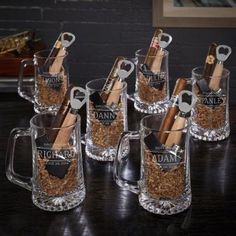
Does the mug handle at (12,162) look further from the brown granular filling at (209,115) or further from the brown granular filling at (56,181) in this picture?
the brown granular filling at (209,115)

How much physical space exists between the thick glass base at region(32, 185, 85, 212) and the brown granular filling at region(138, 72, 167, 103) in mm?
556

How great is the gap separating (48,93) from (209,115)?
469 mm

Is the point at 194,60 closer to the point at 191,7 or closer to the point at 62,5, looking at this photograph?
the point at 191,7

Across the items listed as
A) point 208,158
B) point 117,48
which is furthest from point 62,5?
point 208,158

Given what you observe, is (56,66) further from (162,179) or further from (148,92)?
(162,179)

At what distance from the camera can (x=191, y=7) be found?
2574mm

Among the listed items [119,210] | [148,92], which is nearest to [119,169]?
[119,210]

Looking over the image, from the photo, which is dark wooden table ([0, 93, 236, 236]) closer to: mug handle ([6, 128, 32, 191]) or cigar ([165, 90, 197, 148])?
mug handle ([6, 128, 32, 191])

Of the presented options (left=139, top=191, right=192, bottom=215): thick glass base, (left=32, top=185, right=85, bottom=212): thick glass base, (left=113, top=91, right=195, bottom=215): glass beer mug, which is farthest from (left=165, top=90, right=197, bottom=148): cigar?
(left=32, top=185, right=85, bottom=212): thick glass base

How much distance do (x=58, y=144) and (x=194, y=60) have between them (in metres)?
1.61

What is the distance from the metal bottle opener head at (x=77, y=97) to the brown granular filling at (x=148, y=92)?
1.25ft

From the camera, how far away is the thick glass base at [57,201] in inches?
45.8

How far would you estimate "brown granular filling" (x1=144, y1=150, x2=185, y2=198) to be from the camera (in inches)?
44.3

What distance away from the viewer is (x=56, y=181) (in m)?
1.16
